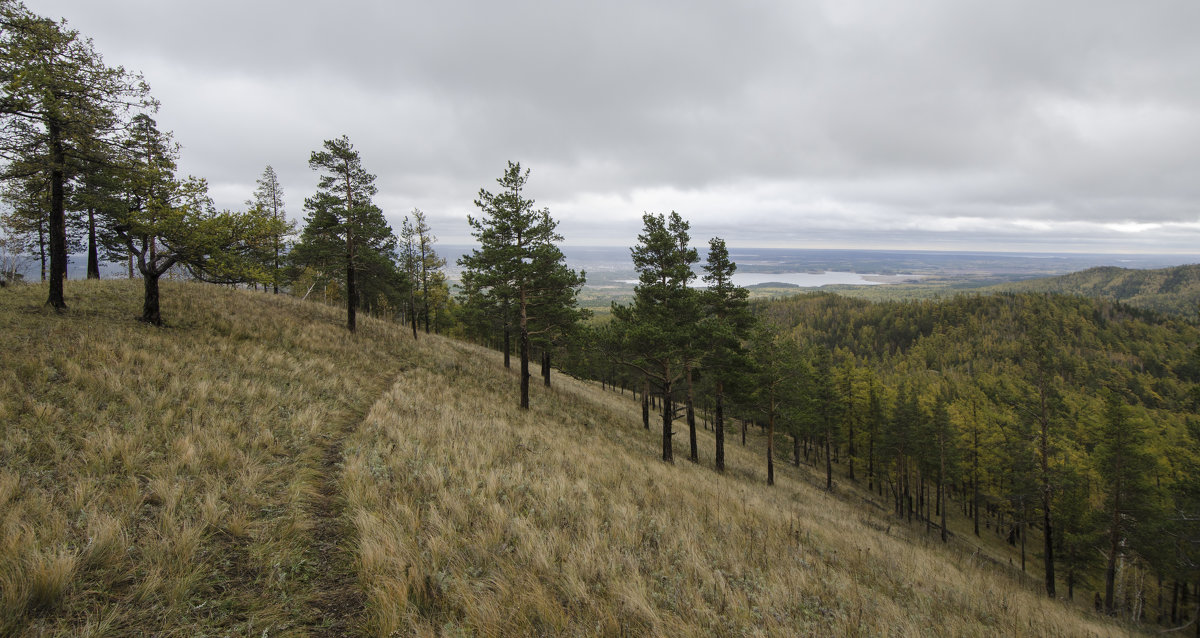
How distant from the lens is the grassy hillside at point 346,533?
11.7ft

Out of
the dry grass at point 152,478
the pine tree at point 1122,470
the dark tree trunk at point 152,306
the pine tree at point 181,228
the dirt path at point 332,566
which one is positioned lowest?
the pine tree at point 1122,470

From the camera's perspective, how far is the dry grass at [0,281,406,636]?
10.8ft

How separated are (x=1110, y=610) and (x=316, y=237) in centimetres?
5152

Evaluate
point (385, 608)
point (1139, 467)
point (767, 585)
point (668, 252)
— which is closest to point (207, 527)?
point (385, 608)

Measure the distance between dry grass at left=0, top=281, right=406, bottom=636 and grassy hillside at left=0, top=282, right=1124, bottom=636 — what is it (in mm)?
28

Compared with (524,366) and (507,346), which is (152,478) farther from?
(507,346)

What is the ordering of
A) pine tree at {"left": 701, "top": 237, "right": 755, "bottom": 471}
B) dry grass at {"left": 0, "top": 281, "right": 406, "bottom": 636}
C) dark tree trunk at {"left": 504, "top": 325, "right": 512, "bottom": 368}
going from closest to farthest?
dry grass at {"left": 0, "top": 281, "right": 406, "bottom": 636}, pine tree at {"left": 701, "top": 237, "right": 755, "bottom": 471}, dark tree trunk at {"left": 504, "top": 325, "right": 512, "bottom": 368}

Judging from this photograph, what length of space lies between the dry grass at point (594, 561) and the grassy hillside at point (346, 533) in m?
0.03

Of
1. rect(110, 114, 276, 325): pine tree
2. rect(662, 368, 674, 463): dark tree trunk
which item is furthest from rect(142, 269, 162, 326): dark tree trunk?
rect(662, 368, 674, 463): dark tree trunk

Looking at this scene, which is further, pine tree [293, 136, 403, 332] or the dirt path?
pine tree [293, 136, 403, 332]

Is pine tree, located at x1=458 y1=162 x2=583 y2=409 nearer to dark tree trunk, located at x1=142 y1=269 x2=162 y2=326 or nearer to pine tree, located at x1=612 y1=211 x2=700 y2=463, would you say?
A: pine tree, located at x1=612 y1=211 x2=700 y2=463

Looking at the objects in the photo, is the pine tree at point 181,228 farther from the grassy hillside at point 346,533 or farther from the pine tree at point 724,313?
the pine tree at point 724,313

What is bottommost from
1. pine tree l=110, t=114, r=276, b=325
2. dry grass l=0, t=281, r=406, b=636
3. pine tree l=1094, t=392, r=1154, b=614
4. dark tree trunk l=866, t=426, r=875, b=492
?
dark tree trunk l=866, t=426, r=875, b=492

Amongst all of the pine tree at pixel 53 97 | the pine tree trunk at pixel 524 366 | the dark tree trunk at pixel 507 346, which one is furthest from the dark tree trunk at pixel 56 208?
the dark tree trunk at pixel 507 346
